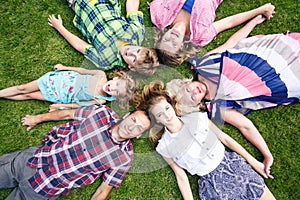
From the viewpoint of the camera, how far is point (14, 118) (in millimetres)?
3154

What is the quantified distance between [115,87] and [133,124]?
44 centimetres

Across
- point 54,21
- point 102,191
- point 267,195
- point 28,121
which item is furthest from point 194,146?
point 54,21

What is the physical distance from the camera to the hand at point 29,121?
312 cm

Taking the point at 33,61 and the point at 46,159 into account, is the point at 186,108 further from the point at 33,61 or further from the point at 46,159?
the point at 33,61

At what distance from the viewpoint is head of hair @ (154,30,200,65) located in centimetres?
305

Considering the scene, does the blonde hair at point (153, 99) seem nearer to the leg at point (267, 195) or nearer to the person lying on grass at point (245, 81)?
the person lying on grass at point (245, 81)

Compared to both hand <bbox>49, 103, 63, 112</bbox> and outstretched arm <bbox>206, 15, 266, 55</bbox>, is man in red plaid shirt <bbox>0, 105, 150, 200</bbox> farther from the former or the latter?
outstretched arm <bbox>206, 15, 266, 55</bbox>

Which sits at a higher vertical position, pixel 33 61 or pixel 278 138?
pixel 33 61

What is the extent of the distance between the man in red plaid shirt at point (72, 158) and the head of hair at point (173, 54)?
0.61 meters

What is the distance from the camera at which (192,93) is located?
298 cm

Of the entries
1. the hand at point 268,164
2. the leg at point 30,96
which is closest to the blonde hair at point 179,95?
the hand at point 268,164

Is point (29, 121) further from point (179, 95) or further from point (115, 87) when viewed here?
point (179, 95)

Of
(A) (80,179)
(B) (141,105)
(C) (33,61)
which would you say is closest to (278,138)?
(B) (141,105)

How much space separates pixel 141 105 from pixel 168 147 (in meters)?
0.44
